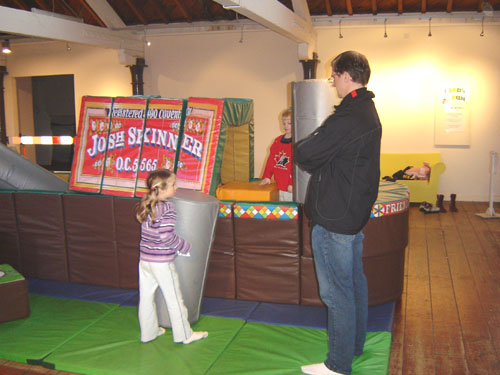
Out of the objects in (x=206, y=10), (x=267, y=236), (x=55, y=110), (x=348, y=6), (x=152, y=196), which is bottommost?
(x=267, y=236)

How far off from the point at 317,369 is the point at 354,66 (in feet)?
5.34

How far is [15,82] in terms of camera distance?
10938 mm

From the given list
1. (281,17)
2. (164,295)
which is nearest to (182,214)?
(164,295)

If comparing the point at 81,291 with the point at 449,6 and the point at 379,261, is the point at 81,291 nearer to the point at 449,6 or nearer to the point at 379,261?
the point at 379,261

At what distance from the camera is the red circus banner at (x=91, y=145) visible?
14.0 ft

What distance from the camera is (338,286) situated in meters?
2.53

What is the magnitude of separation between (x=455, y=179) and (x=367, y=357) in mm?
6280

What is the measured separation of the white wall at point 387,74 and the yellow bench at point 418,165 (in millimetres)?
164

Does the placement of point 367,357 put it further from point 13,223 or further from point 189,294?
point 13,223

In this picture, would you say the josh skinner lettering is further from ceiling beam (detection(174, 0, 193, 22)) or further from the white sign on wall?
the white sign on wall

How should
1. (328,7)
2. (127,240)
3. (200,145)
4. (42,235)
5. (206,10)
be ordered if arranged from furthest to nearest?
1. (206,10)
2. (328,7)
3. (42,235)
4. (127,240)
5. (200,145)

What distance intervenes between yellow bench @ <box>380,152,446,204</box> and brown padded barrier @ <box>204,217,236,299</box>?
486 cm

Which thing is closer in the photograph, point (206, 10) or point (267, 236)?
point (267, 236)

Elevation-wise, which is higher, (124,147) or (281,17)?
(281,17)
